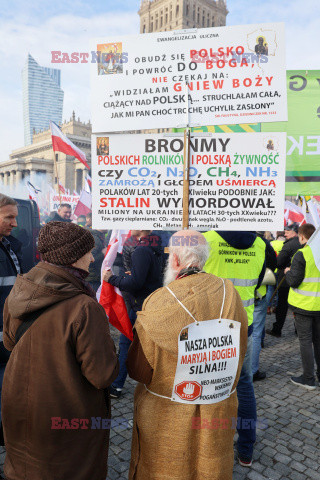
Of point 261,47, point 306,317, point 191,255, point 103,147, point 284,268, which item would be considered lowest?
Result: point 306,317

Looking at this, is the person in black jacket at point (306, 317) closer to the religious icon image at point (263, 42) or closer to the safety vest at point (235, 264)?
the safety vest at point (235, 264)

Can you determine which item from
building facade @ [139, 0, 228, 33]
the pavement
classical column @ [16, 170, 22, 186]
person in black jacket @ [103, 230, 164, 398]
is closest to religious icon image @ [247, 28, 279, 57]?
person in black jacket @ [103, 230, 164, 398]

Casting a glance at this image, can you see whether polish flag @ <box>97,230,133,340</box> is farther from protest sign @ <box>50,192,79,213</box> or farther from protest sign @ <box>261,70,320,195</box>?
protest sign @ <box>50,192,79,213</box>

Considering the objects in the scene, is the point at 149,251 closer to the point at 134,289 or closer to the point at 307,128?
the point at 134,289

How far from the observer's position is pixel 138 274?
3297 millimetres

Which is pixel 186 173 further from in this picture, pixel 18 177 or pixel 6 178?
pixel 6 178

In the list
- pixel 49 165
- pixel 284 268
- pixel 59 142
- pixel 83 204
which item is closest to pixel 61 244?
pixel 284 268

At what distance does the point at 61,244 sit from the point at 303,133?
247 centimetres

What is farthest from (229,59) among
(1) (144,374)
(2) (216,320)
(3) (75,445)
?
(3) (75,445)

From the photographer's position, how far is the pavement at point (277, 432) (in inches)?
106

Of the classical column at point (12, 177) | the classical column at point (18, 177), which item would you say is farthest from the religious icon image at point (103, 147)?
the classical column at point (12, 177)

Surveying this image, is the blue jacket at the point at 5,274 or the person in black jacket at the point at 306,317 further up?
the blue jacket at the point at 5,274

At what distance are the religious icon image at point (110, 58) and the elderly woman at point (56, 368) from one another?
4.31 ft

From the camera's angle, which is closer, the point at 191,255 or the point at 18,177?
the point at 191,255
